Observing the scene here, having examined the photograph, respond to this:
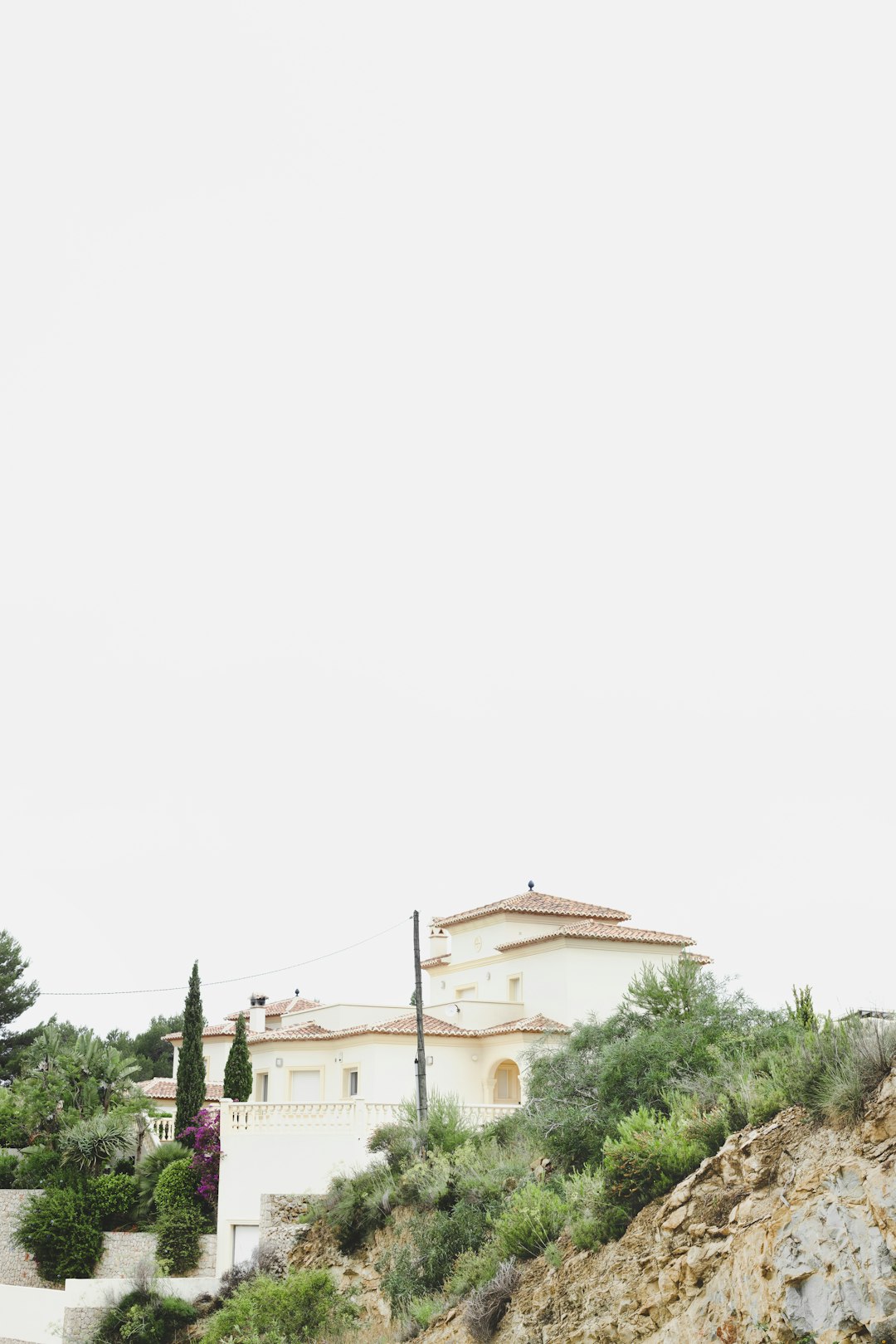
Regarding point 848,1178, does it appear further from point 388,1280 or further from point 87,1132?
point 87,1132

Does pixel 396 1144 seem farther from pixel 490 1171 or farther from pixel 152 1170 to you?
pixel 152 1170

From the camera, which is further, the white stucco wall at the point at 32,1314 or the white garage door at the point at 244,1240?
the white garage door at the point at 244,1240

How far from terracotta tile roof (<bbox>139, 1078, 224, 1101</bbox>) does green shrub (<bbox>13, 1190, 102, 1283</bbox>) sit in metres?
10.1

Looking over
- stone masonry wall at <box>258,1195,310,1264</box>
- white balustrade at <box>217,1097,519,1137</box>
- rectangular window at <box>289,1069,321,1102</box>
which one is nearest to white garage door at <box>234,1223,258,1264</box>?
stone masonry wall at <box>258,1195,310,1264</box>

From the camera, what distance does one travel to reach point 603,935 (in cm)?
3638

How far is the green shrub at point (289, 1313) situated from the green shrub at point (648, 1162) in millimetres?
8128

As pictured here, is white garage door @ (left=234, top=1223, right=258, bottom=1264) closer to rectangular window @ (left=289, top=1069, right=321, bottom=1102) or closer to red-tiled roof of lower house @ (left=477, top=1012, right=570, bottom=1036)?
rectangular window @ (left=289, top=1069, right=321, bottom=1102)

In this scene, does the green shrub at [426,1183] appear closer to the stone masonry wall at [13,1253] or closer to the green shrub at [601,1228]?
the green shrub at [601,1228]

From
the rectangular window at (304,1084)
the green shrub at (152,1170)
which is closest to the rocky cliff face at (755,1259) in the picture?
the green shrub at (152,1170)

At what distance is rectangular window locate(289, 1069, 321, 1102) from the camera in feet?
118

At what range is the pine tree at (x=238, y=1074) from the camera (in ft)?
105

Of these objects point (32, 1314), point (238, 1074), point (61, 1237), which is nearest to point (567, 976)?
A: point (238, 1074)

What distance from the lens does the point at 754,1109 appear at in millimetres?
15023

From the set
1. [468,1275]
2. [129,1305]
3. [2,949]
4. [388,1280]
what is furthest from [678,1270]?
[2,949]
